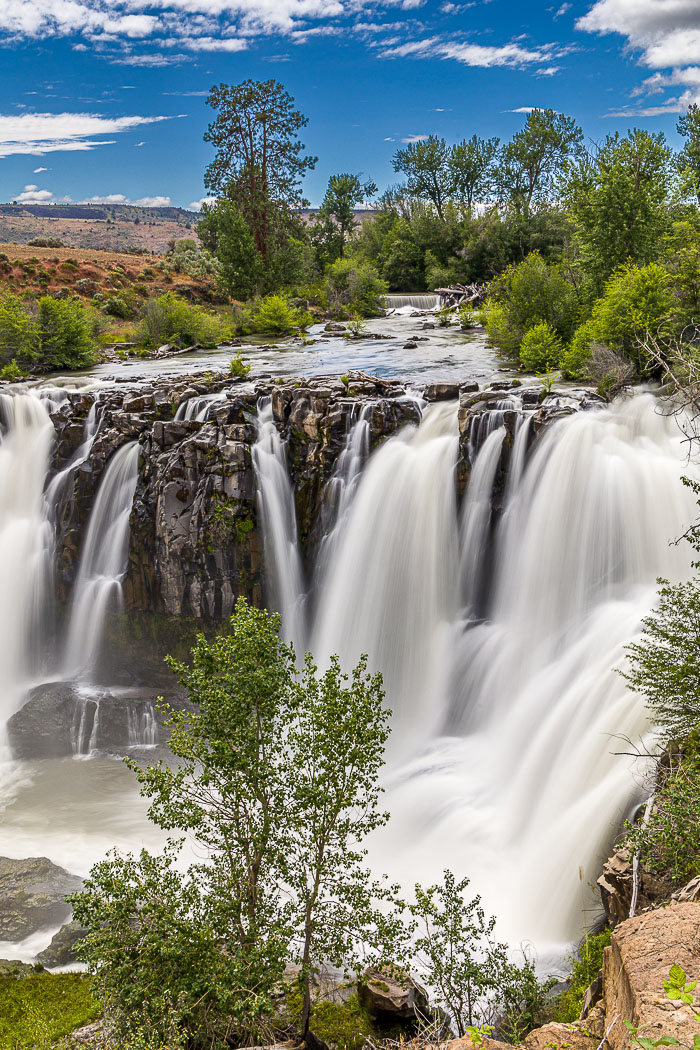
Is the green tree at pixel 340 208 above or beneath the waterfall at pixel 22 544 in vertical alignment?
above

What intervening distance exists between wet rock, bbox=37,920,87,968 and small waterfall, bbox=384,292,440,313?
50.1 m

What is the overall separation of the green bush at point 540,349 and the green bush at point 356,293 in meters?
25.1

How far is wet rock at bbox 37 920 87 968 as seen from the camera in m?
13.0

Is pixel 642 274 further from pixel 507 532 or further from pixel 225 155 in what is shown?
pixel 225 155

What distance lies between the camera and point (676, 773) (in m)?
10.6

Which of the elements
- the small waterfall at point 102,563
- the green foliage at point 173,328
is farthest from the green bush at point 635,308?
the green foliage at point 173,328

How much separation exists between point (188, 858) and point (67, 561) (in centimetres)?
1173

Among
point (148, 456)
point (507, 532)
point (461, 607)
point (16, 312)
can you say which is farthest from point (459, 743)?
point (16, 312)

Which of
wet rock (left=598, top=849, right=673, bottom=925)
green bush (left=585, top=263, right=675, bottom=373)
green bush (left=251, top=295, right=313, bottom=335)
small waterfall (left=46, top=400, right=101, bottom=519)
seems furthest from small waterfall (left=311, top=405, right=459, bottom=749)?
green bush (left=251, top=295, right=313, bottom=335)

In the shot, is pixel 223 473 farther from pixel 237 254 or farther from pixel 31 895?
pixel 237 254

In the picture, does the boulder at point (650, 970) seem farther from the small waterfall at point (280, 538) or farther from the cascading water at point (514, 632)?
the small waterfall at point (280, 538)

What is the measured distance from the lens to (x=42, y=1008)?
11.5 metres

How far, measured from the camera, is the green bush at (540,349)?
92.2 ft

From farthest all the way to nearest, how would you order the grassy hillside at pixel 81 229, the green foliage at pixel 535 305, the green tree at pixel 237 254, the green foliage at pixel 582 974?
the grassy hillside at pixel 81 229, the green tree at pixel 237 254, the green foliage at pixel 535 305, the green foliage at pixel 582 974
